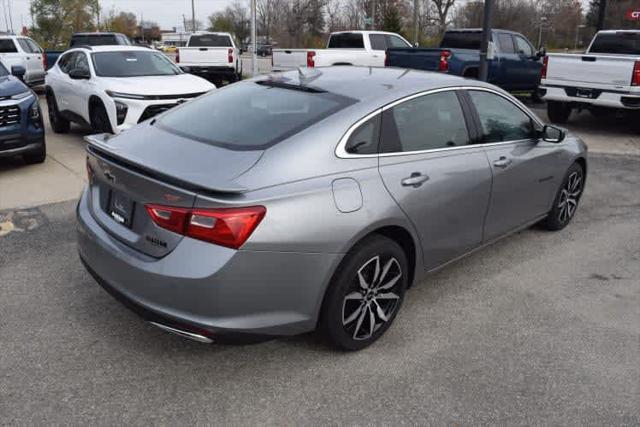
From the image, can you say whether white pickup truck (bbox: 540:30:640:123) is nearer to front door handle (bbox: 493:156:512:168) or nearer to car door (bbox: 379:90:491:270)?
front door handle (bbox: 493:156:512:168)

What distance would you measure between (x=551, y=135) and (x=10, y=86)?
21.6 feet

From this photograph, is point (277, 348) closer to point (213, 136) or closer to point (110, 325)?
point (110, 325)

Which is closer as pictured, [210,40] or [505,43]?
[505,43]

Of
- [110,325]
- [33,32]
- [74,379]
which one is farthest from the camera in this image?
[33,32]

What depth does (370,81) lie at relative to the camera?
12.4 feet

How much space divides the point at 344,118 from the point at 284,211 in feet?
2.54

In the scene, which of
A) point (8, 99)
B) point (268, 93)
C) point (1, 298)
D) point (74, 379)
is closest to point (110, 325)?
point (74, 379)

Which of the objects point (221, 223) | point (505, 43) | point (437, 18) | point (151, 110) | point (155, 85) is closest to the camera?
point (221, 223)

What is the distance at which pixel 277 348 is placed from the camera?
11.3ft

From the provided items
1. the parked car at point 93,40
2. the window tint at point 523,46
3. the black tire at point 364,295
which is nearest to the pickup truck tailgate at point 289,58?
the parked car at point 93,40

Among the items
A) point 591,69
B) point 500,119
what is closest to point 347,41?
point 591,69

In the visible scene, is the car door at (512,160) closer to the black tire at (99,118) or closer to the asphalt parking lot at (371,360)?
the asphalt parking lot at (371,360)

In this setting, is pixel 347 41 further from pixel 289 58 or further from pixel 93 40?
pixel 93 40

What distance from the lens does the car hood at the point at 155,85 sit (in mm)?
8531
